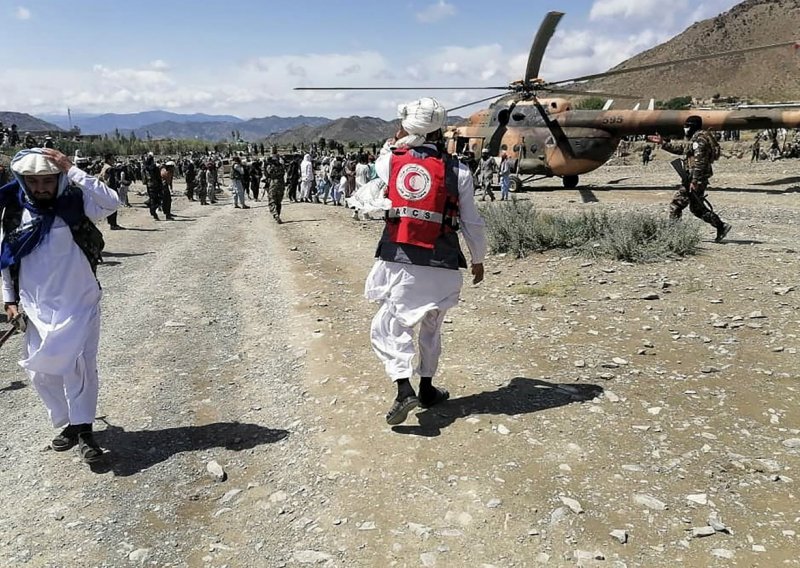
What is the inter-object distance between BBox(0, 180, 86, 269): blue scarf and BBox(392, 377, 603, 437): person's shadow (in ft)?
7.51

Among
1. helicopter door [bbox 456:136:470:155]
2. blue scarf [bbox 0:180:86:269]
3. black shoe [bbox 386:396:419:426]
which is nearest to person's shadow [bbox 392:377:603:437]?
black shoe [bbox 386:396:419:426]

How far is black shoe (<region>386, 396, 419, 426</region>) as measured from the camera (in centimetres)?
379

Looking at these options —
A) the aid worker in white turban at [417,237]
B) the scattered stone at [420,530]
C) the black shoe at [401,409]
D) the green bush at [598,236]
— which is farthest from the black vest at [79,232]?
the green bush at [598,236]

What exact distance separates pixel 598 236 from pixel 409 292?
557 centimetres

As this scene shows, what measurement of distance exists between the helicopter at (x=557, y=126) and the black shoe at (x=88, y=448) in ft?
46.8

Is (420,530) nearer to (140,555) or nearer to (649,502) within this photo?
(649,502)

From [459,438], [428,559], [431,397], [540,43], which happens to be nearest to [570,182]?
[540,43]

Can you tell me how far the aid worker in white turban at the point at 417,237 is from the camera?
148 inches

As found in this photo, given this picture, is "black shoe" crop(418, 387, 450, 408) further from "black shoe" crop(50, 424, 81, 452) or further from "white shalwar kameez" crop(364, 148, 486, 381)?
"black shoe" crop(50, 424, 81, 452)

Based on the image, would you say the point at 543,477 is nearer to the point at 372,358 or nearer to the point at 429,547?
the point at 429,547

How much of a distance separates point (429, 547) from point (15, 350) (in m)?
5.13

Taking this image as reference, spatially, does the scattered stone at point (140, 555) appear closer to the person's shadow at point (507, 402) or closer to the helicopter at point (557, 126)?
the person's shadow at point (507, 402)

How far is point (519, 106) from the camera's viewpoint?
63.2 feet

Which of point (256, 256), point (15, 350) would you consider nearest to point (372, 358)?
point (15, 350)
